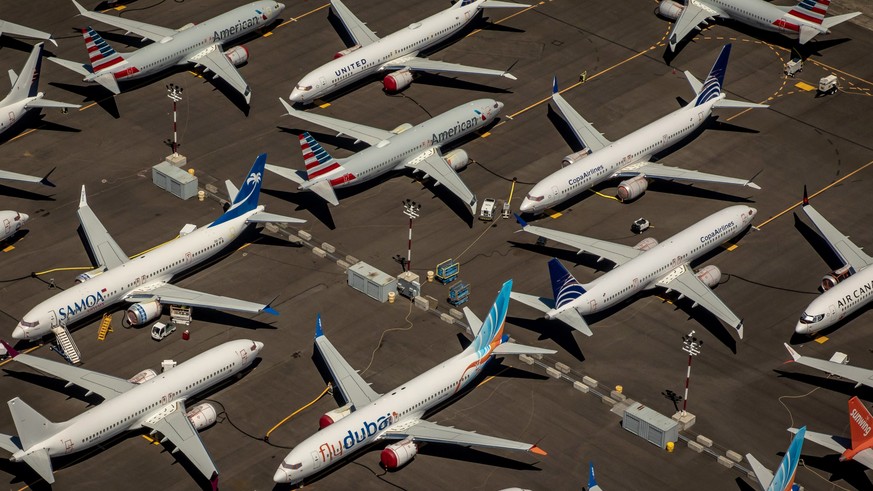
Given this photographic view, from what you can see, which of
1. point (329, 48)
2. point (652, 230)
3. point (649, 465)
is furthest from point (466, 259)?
point (329, 48)

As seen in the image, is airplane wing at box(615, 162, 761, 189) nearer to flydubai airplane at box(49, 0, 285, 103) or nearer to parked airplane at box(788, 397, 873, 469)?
parked airplane at box(788, 397, 873, 469)

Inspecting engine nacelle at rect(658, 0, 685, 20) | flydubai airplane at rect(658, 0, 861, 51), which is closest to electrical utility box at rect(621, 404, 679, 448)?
flydubai airplane at rect(658, 0, 861, 51)

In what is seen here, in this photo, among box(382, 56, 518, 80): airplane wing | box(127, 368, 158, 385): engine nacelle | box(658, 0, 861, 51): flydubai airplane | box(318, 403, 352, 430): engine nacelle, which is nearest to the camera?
box(318, 403, 352, 430): engine nacelle

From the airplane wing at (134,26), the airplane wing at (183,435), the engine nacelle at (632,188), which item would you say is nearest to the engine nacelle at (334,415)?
the airplane wing at (183,435)

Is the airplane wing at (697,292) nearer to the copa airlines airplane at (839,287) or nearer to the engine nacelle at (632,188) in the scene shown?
the copa airlines airplane at (839,287)

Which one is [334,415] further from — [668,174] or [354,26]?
[354,26]

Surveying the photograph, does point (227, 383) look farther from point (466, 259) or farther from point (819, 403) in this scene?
point (819, 403)
